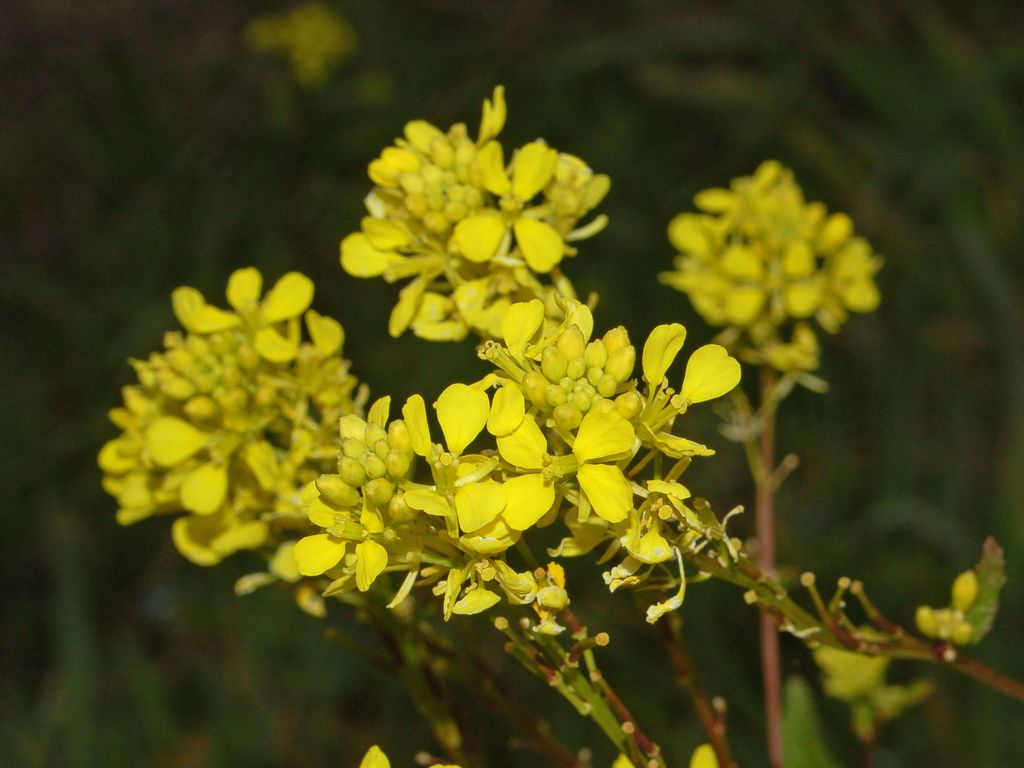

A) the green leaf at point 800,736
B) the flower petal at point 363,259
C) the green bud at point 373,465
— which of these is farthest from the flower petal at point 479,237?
the green leaf at point 800,736

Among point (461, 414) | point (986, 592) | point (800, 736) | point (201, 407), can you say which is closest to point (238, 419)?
point (201, 407)

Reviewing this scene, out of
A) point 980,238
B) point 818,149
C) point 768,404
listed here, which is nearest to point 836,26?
point 818,149

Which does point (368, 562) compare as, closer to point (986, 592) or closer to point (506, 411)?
point (506, 411)

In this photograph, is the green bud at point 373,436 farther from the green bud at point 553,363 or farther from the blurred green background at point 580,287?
the blurred green background at point 580,287

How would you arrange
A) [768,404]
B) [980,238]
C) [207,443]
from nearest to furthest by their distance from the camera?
[207,443]
[768,404]
[980,238]

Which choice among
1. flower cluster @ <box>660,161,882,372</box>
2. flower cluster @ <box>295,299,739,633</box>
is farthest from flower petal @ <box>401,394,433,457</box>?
flower cluster @ <box>660,161,882,372</box>

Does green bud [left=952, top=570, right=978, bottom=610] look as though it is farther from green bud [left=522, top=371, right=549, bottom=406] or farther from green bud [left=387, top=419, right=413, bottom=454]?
green bud [left=387, top=419, right=413, bottom=454]

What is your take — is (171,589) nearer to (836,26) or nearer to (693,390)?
(693,390)

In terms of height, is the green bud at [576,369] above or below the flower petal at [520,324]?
below
